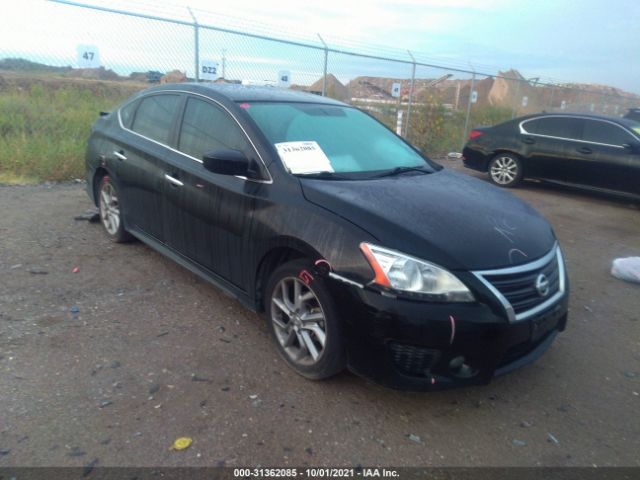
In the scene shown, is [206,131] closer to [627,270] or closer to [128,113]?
[128,113]

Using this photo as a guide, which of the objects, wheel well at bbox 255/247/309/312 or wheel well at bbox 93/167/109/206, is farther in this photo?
wheel well at bbox 93/167/109/206

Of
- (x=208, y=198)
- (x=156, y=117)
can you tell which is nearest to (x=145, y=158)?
(x=156, y=117)

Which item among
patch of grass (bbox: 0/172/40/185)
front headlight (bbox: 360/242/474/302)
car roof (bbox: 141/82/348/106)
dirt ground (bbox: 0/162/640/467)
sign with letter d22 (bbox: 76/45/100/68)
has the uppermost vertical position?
sign with letter d22 (bbox: 76/45/100/68)

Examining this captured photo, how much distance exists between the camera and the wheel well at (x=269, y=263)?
3.05 m

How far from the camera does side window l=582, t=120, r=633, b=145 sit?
8328 millimetres

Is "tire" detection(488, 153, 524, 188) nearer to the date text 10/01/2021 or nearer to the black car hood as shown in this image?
the black car hood

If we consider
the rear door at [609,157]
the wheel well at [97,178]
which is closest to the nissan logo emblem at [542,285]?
the wheel well at [97,178]

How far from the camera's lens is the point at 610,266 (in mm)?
5441

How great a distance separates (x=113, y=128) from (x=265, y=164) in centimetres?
249

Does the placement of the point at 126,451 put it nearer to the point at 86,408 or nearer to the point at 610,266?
the point at 86,408

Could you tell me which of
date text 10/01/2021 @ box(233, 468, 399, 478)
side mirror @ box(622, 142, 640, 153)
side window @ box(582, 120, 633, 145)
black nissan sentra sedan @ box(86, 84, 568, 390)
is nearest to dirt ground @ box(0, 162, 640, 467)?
date text 10/01/2021 @ box(233, 468, 399, 478)

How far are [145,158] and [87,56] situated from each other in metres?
4.25

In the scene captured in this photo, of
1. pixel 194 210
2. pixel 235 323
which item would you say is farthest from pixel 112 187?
pixel 235 323

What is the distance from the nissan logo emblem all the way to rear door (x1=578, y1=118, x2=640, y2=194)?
6.65m
